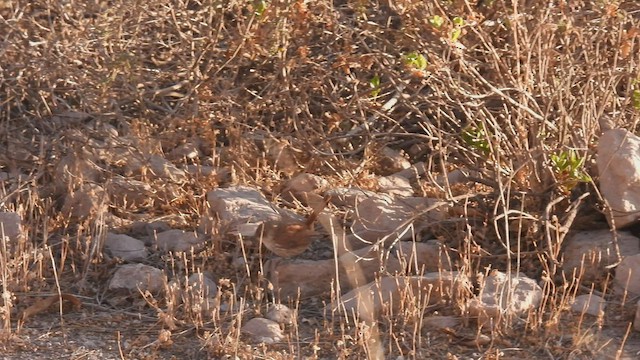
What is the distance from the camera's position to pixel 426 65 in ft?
14.7

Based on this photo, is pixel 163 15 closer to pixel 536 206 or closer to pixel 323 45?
pixel 323 45

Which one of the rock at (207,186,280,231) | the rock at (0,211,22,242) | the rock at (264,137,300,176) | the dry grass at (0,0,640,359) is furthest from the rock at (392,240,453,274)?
the rock at (0,211,22,242)

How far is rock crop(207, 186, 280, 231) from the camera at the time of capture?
4922 millimetres

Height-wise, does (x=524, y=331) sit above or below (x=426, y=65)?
below

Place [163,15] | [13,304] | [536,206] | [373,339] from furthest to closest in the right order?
[163,15] → [536,206] → [13,304] → [373,339]

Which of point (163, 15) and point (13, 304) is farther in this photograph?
point (163, 15)

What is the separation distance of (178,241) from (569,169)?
175 centimetres

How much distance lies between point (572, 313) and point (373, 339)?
2.63 ft

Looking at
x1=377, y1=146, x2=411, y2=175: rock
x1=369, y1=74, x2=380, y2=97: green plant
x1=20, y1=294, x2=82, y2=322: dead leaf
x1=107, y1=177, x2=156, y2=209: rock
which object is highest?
x1=369, y1=74, x2=380, y2=97: green plant

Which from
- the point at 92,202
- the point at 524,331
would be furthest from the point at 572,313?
the point at 92,202

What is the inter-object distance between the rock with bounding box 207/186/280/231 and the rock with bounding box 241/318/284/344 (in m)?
0.91

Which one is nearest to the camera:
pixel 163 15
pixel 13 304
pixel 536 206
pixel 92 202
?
pixel 13 304

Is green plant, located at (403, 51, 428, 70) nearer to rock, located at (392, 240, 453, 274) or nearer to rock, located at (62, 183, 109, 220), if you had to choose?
rock, located at (392, 240, 453, 274)

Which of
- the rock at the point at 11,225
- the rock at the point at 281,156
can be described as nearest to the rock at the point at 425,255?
the rock at the point at 281,156
